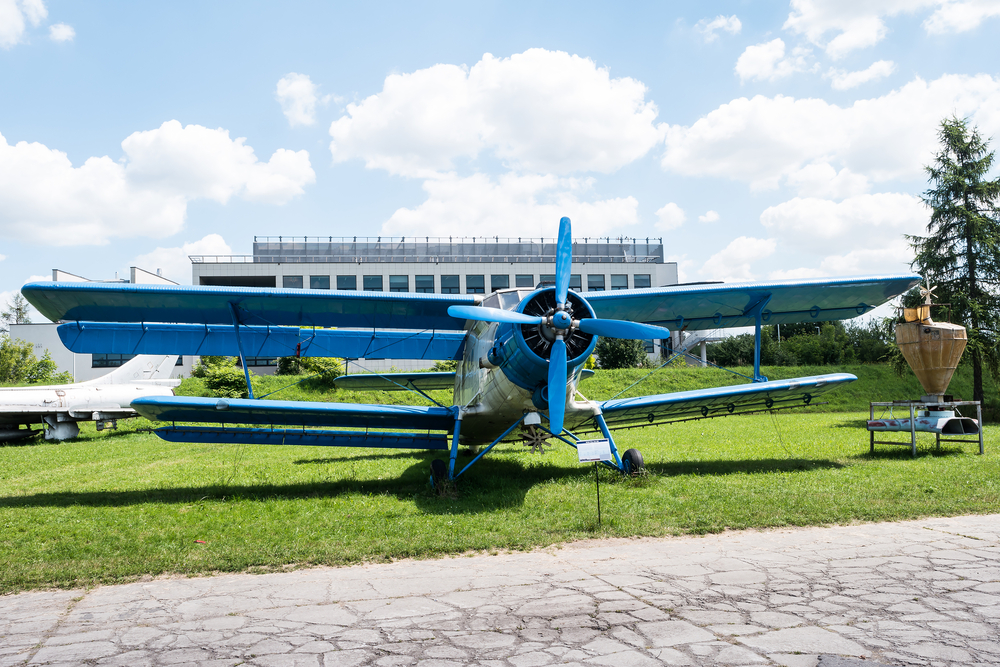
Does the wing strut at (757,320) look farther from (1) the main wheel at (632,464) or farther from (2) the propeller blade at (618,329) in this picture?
(2) the propeller blade at (618,329)

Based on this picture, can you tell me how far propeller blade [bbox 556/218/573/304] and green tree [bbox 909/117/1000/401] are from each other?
784 inches

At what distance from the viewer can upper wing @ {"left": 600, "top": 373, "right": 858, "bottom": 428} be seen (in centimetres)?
1027

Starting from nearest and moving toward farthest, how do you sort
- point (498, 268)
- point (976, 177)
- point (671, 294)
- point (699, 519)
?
point (699, 519) < point (671, 294) < point (976, 177) < point (498, 268)

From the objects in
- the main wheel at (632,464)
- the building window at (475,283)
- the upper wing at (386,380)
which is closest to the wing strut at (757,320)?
the main wheel at (632,464)

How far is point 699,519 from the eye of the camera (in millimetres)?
6996

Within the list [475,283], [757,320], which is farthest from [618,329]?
[475,283]

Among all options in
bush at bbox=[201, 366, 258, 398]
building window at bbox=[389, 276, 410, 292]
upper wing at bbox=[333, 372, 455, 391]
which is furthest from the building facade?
upper wing at bbox=[333, 372, 455, 391]

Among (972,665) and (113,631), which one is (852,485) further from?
(113,631)

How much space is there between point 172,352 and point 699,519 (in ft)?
33.0

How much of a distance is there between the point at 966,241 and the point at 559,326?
2290 centimetres

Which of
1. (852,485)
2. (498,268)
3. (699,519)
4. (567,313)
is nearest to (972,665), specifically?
(699,519)

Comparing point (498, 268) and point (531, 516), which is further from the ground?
point (498, 268)

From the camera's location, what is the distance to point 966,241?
22.5 metres

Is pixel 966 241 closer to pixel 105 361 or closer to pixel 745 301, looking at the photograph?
pixel 745 301
